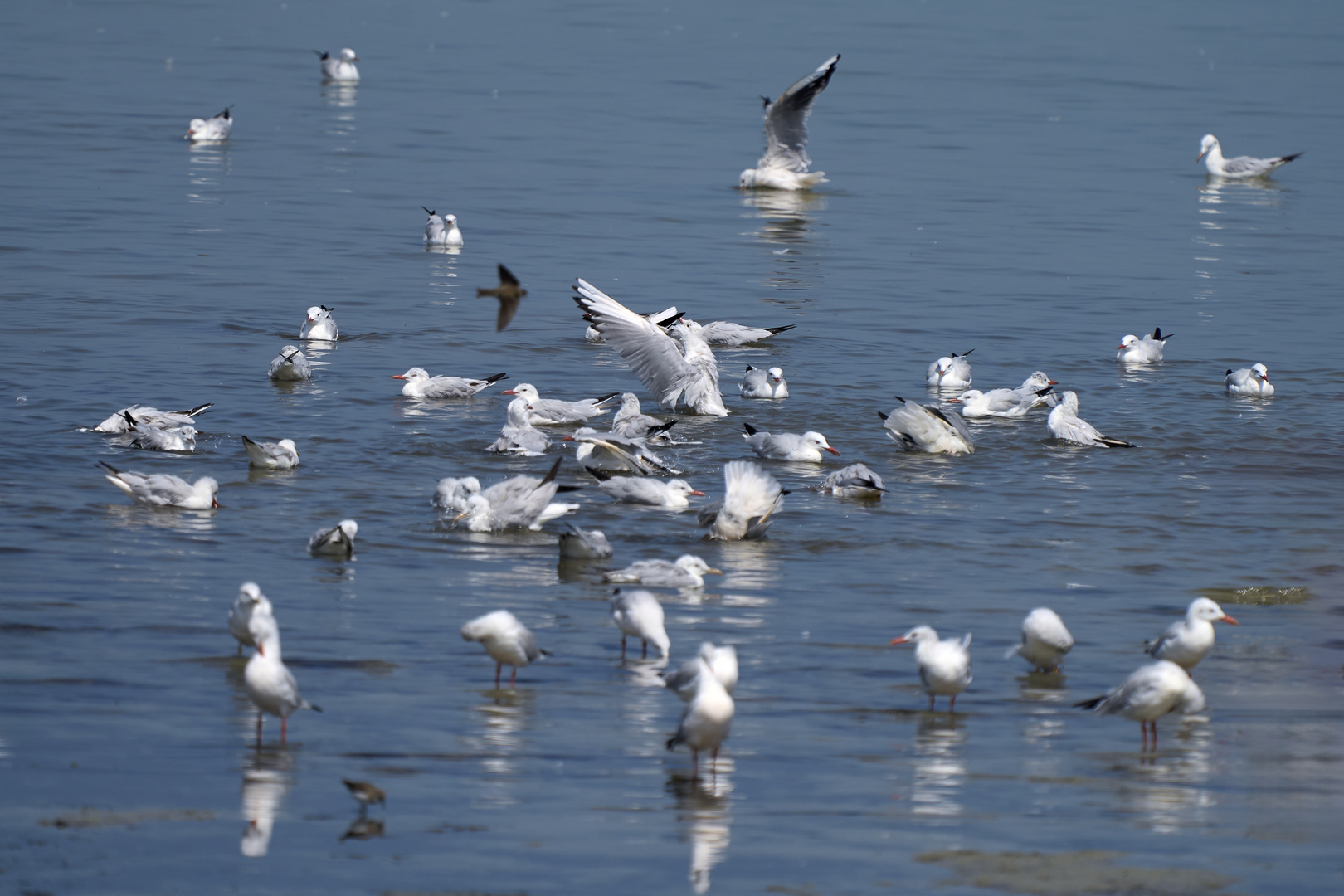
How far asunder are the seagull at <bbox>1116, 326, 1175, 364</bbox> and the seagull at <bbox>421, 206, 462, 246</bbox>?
8.74 m

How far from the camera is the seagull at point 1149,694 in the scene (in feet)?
24.9

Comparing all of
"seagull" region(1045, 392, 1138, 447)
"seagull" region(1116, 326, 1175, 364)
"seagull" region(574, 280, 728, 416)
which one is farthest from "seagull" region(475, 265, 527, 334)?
"seagull" region(1116, 326, 1175, 364)

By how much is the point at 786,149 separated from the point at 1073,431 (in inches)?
640

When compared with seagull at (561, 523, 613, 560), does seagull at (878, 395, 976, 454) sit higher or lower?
higher

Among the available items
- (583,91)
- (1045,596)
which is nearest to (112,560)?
(1045,596)

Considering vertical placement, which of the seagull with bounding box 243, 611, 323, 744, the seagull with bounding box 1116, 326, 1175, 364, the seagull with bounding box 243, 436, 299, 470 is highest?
the seagull with bounding box 1116, 326, 1175, 364

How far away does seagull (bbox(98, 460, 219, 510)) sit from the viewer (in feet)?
35.7

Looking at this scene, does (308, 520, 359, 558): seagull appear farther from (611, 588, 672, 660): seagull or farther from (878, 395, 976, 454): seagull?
(878, 395, 976, 454): seagull

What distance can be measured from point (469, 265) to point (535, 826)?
50.8 feet

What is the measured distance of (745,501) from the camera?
35.4 ft

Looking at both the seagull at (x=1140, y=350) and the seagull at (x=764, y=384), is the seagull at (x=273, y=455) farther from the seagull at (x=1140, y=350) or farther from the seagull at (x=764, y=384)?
the seagull at (x=1140, y=350)

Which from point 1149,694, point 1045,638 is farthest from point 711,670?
point 1149,694

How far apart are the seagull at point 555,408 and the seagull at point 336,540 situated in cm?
398

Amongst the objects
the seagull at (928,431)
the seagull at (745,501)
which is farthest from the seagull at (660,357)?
the seagull at (745,501)
